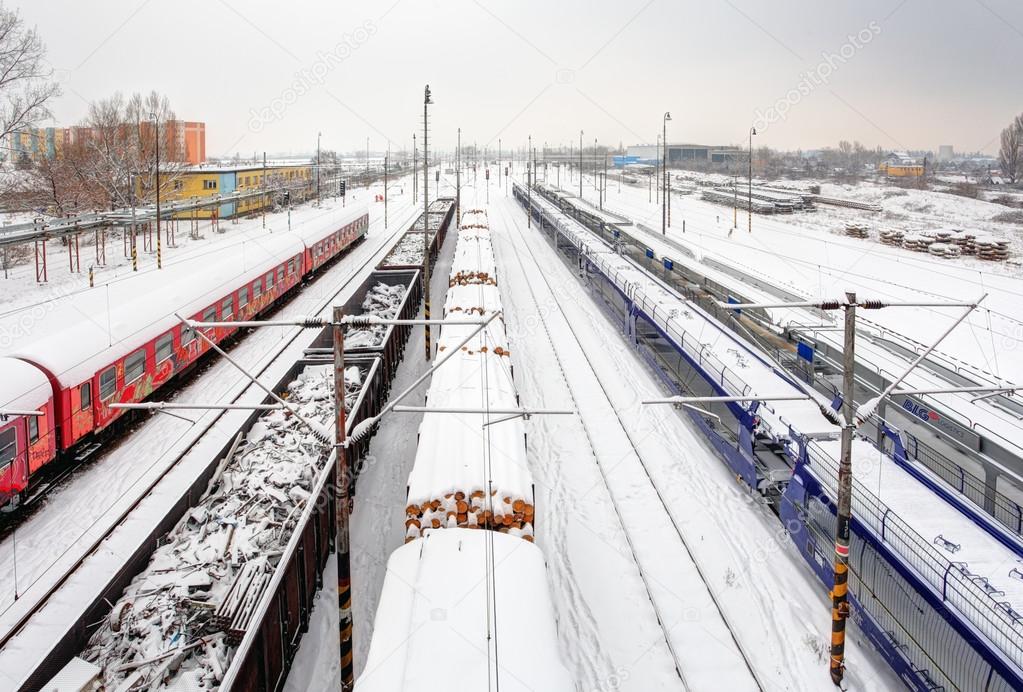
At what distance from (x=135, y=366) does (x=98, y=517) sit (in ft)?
14.6

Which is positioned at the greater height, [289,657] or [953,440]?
[953,440]

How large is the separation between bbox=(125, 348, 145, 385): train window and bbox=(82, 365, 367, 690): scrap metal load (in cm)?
404

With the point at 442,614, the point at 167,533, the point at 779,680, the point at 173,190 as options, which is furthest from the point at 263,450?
the point at 173,190

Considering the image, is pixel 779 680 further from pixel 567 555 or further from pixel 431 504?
pixel 431 504

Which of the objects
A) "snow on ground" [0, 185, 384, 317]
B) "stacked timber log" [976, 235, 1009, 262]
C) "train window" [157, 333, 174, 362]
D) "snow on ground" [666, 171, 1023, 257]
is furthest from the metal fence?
"stacked timber log" [976, 235, 1009, 262]

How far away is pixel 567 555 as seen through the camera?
1173cm

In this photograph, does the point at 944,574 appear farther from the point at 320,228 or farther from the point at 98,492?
the point at 320,228

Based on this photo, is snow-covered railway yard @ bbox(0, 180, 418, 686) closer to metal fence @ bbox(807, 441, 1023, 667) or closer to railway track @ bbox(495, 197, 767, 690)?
railway track @ bbox(495, 197, 767, 690)

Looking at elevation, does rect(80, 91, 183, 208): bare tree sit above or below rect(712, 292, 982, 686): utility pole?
above

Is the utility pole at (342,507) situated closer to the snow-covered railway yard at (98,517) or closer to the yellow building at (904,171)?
the snow-covered railway yard at (98,517)

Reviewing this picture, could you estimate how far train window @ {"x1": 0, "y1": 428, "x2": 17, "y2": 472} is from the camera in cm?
1117

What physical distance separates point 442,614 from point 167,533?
16.9 ft

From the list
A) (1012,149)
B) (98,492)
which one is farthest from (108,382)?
(1012,149)

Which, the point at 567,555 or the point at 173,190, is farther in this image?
the point at 173,190
